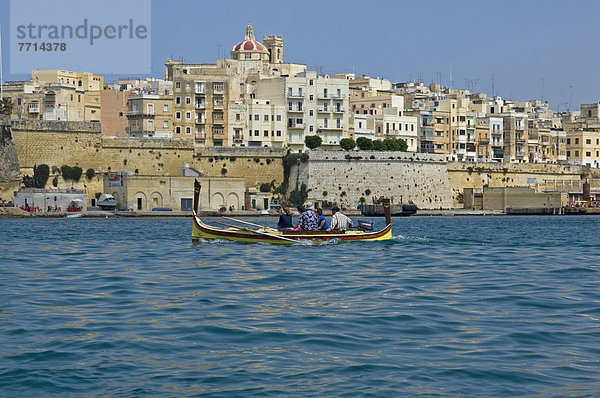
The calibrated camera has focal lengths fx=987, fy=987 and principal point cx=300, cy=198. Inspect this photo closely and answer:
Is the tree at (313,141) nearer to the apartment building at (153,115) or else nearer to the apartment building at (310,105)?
the apartment building at (310,105)

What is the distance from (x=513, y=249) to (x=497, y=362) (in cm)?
1880

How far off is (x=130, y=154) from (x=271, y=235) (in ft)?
143

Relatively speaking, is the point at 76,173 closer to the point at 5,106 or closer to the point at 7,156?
the point at 7,156

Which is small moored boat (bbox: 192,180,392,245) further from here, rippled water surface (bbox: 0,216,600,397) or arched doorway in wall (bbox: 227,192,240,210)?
arched doorway in wall (bbox: 227,192,240,210)

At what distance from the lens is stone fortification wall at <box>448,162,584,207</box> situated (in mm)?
77625

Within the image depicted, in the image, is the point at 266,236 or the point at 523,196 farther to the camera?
the point at 523,196

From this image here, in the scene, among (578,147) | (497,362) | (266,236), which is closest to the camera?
(497,362)

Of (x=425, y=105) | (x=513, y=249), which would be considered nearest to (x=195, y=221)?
(x=513, y=249)

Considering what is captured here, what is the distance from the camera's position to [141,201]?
64.1 m

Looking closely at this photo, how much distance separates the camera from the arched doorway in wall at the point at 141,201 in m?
63.9

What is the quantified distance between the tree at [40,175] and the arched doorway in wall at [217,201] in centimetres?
1112

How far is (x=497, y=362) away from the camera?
11.1 meters

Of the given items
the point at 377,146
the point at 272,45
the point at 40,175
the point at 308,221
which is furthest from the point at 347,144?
the point at 308,221

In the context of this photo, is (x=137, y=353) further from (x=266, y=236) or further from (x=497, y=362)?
(x=266, y=236)
